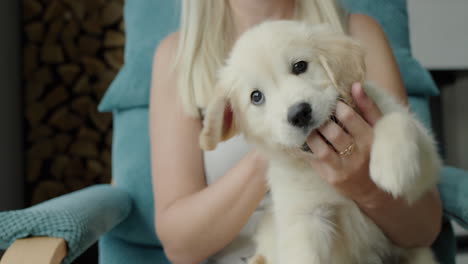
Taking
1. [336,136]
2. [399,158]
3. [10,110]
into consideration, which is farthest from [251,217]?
[10,110]

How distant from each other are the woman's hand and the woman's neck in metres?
0.79

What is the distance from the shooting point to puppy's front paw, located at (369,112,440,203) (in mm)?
875

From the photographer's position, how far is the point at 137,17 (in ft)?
6.82

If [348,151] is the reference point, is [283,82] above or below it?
above

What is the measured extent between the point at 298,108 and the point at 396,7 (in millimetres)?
1388

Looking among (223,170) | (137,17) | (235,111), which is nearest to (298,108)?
(235,111)

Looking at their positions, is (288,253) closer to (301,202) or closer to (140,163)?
(301,202)

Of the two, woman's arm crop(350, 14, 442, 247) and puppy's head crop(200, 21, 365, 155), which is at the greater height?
puppy's head crop(200, 21, 365, 155)

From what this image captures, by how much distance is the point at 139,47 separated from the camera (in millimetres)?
2033

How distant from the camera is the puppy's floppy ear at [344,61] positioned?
1030mm

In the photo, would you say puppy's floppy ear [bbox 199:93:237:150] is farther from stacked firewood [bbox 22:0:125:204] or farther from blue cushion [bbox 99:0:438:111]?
stacked firewood [bbox 22:0:125:204]

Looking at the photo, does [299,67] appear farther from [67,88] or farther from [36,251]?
[67,88]

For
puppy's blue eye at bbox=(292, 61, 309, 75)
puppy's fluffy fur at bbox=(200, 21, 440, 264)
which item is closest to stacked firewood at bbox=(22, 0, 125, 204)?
puppy's fluffy fur at bbox=(200, 21, 440, 264)

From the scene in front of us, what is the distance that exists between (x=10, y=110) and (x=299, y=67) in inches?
104
